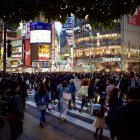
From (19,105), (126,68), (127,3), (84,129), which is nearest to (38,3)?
(127,3)

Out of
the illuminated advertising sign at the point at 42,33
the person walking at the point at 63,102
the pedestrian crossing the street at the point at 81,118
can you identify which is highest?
the illuminated advertising sign at the point at 42,33

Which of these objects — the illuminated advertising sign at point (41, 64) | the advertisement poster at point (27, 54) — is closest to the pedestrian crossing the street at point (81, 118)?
the illuminated advertising sign at point (41, 64)

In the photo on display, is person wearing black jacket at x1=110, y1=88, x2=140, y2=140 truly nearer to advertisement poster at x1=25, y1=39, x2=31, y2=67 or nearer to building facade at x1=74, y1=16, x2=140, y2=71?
building facade at x1=74, y1=16, x2=140, y2=71

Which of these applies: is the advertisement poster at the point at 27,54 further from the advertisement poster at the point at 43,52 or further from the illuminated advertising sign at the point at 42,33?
the illuminated advertising sign at the point at 42,33

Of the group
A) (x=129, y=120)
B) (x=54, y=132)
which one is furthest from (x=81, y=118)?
(x=129, y=120)

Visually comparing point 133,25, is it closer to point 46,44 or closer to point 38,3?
point 46,44

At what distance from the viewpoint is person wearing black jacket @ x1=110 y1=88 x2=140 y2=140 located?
16.4ft

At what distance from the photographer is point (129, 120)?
5.02 m

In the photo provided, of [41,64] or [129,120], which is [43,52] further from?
[129,120]

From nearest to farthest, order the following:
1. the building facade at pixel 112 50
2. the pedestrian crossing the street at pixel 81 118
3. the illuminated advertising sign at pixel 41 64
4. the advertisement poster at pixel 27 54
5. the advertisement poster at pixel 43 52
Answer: the pedestrian crossing the street at pixel 81 118, the building facade at pixel 112 50, the illuminated advertising sign at pixel 41 64, the advertisement poster at pixel 43 52, the advertisement poster at pixel 27 54

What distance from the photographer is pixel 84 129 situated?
1170cm

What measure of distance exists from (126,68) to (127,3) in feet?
301

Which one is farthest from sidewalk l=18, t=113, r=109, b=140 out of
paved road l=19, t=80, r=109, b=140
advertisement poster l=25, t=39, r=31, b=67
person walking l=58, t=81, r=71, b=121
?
advertisement poster l=25, t=39, r=31, b=67

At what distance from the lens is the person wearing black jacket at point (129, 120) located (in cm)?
500
